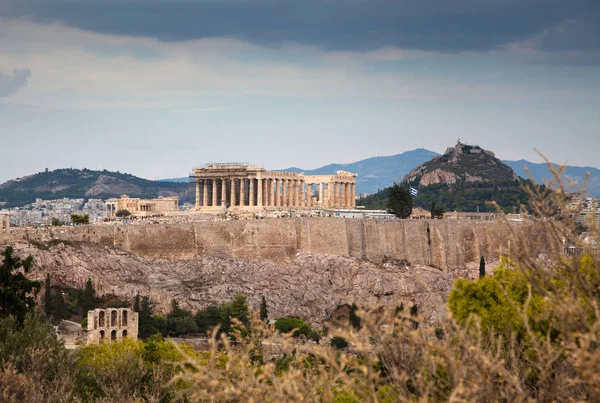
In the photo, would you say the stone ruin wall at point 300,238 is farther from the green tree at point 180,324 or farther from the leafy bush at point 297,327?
the leafy bush at point 297,327

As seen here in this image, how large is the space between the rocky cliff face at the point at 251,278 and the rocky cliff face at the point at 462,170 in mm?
101827

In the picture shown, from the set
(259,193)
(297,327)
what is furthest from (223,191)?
(297,327)

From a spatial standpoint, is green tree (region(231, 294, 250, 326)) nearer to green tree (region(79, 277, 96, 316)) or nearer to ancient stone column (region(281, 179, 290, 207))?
green tree (region(79, 277, 96, 316))

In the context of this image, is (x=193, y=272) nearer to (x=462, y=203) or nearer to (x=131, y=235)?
(x=131, y=235)

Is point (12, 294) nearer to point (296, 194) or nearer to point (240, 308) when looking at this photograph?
point (240, 308)

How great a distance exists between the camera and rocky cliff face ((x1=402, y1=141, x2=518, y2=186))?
593 ft

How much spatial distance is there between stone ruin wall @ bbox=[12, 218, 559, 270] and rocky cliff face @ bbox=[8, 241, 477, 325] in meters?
1.17

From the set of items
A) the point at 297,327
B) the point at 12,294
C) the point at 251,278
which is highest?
the point at 12,294

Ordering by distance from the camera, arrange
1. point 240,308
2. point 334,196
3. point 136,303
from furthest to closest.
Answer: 1. point 334,196
2. point 240,308
3. point 136,303

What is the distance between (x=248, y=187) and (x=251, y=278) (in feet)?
70.5

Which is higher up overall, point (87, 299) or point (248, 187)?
point (248, 187)

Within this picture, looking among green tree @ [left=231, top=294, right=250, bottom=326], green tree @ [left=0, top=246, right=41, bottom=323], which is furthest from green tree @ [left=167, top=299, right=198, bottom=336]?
Result: green tree @ [left=0, top=246, right=41, bottom=323]

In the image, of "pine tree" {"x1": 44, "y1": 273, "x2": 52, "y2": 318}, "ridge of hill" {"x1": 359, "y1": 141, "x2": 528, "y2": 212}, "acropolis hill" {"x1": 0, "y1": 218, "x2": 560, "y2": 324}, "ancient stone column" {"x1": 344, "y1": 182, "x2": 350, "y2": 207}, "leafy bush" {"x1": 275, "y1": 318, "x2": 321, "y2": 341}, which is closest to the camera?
"pine tree" {"x1": 44, "y1": 273, "x2": 52, "y2": 318}

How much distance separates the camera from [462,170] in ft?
606
